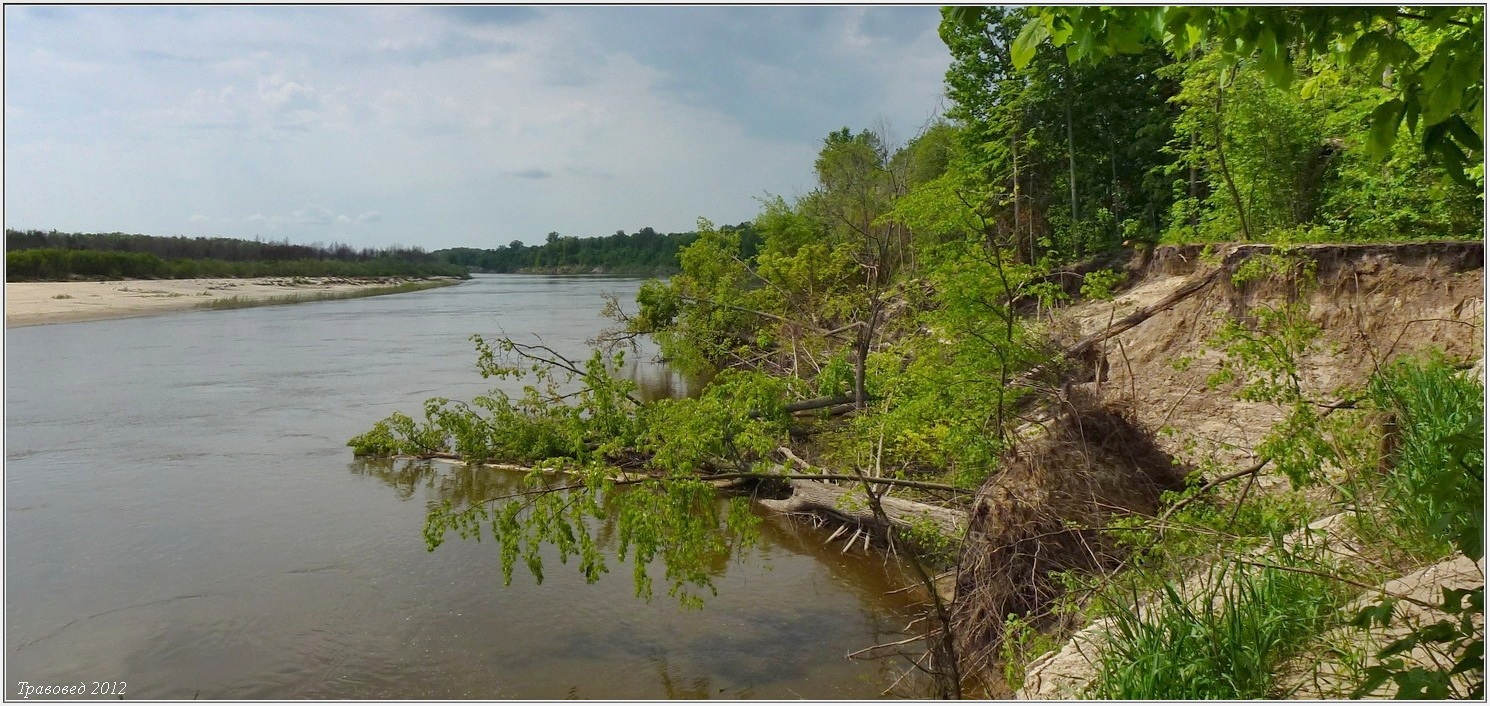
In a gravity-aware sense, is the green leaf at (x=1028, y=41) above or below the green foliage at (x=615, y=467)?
above

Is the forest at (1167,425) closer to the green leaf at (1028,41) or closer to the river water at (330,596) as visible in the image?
the green leaf at (1028,41)

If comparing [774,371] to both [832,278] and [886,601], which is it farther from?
[886,601]

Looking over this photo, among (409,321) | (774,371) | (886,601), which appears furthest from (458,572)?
(409,321)

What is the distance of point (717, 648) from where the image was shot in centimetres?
763

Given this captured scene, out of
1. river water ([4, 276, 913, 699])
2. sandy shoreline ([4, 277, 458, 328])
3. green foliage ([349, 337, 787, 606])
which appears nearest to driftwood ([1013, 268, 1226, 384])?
green foliage ([349, 337, 787, 606])

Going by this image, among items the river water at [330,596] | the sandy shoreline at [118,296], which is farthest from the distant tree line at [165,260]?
the river water at [330,596]

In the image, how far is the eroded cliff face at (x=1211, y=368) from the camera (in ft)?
21.8

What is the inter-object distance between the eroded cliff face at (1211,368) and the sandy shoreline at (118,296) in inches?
1188

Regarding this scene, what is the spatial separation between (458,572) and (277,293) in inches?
2492

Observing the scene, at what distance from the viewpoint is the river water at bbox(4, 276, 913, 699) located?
286 inches

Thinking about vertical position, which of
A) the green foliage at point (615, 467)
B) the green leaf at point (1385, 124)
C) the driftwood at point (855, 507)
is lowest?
the driftwood at point (855, 507)

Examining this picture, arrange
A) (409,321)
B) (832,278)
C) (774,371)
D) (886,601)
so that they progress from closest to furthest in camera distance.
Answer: (886,601), (774,371), (832,278), (409,321)

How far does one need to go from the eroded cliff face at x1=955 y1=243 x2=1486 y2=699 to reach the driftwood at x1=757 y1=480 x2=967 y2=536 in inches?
57.2

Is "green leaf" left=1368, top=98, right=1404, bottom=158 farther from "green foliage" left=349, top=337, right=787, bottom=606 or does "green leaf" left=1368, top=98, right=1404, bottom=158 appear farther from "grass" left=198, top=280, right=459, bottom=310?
"grass" left=198, top=280, right=459, bottom=310
